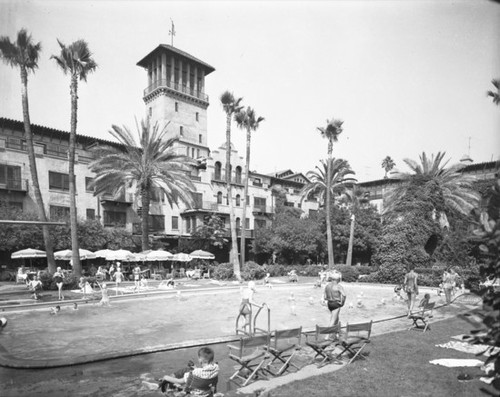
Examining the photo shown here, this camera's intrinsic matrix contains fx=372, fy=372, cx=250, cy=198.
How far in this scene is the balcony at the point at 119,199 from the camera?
1497 inches

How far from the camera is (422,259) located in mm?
29062

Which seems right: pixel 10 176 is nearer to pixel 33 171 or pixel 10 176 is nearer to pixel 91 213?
pixel 91 213

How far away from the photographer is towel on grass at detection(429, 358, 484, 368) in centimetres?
760

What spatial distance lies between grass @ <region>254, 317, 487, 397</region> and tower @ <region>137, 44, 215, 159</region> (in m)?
44.9

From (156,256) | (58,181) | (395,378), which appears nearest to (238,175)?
(58,181)

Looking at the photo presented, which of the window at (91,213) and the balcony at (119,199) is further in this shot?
the balcony at (119,199)

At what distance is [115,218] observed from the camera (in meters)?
39.5

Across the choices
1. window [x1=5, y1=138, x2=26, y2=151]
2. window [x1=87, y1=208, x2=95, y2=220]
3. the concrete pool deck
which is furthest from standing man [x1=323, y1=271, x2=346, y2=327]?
window [x1=5, y1=138, x2=26, y2=151]

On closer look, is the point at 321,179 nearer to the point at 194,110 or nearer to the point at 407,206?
the point at 407,206

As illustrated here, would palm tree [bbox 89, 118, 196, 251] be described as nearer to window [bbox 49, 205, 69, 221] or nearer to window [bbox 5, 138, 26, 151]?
window [bbox 49, 205, 69, 221]

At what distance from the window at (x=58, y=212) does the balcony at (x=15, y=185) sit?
117 inches

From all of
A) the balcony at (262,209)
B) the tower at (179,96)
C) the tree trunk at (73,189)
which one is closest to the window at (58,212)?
the tree trunk at (73,189)

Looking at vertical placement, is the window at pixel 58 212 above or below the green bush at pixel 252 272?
above

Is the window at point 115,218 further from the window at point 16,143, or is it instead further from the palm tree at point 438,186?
the palm tree at point 438,186
